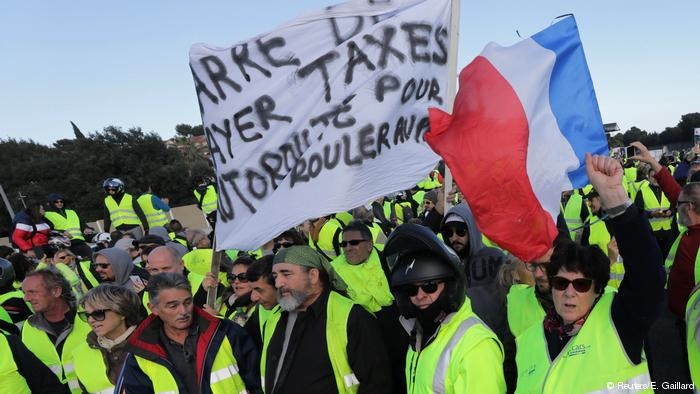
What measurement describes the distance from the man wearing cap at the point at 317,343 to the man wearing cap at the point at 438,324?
0.43 metres

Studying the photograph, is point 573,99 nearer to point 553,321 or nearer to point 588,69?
point 588,69

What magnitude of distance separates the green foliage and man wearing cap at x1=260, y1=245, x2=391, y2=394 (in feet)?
123

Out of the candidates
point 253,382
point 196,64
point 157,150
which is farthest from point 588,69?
point 157,150

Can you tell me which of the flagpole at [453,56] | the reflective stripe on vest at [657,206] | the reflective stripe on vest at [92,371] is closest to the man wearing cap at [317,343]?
the reflective stripe on vest at [92,371]

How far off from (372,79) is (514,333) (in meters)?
1.81

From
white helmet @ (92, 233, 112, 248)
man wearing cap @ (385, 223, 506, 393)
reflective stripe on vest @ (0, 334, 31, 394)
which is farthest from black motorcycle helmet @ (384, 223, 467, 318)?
white helmet @ (92, 233, 112, 248)

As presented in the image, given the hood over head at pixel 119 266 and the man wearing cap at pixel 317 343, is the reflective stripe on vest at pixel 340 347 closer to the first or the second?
the man wearing cap at pixel 317 343

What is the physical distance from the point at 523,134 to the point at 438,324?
1262 millimetres

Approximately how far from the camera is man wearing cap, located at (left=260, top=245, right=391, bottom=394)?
9.91 ft

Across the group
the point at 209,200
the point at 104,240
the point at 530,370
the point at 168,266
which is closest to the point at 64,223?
the point at 104,240

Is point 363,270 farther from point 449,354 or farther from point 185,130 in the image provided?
point 185,130

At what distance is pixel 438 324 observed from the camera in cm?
253

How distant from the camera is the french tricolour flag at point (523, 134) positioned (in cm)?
293

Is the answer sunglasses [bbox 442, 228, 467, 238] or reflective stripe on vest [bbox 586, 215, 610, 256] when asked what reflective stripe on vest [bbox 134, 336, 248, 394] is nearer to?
sunglasses [bbox 442, 228, 467, 238]
